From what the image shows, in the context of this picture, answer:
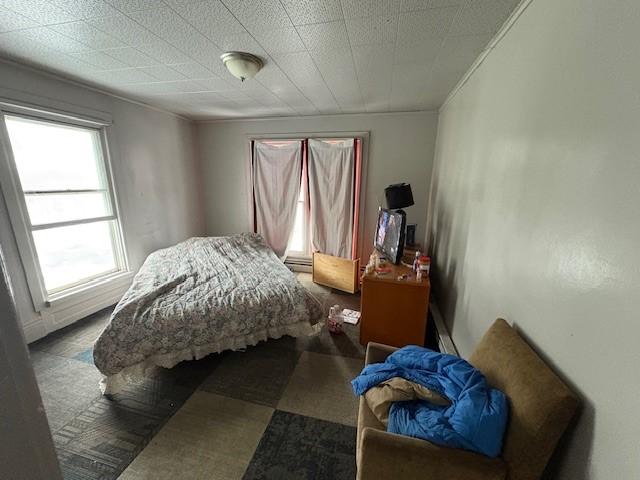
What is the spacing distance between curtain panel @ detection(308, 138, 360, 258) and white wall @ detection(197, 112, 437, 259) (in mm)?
218

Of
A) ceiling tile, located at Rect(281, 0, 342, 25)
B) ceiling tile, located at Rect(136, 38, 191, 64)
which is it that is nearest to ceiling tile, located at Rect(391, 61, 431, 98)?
ceiling tile, located at Rect(281, 0, 342, 25)

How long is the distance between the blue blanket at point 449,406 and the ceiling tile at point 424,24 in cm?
173

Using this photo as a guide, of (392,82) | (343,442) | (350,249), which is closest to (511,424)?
(343,442)

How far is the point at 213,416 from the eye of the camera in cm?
167

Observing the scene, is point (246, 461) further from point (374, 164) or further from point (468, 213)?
point (374, 164)

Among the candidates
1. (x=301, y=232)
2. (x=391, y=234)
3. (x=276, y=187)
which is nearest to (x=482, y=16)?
(x=391, y=234)

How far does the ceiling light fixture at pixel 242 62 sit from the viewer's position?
186 centimetres

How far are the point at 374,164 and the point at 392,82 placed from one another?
50.5 inches

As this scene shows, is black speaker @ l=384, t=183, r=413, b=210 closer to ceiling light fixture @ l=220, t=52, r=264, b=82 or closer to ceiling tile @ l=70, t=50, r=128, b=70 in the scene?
ceiling light fixture @ l=220, t=52, r=264, b=82

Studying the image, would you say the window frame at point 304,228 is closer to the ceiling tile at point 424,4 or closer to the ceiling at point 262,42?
the ceiling at point 262,42

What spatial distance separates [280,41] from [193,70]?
0.91 metres

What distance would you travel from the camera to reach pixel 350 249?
385 centimetres

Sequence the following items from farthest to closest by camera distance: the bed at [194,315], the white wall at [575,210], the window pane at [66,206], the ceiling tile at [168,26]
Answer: the window pane at [66,206] < the bed at [194,315] < the ceiling tile at [168,26] < the white wall at [575,210]

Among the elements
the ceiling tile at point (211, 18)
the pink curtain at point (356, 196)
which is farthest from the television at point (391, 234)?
the ceiling tile at point (211, 18)
